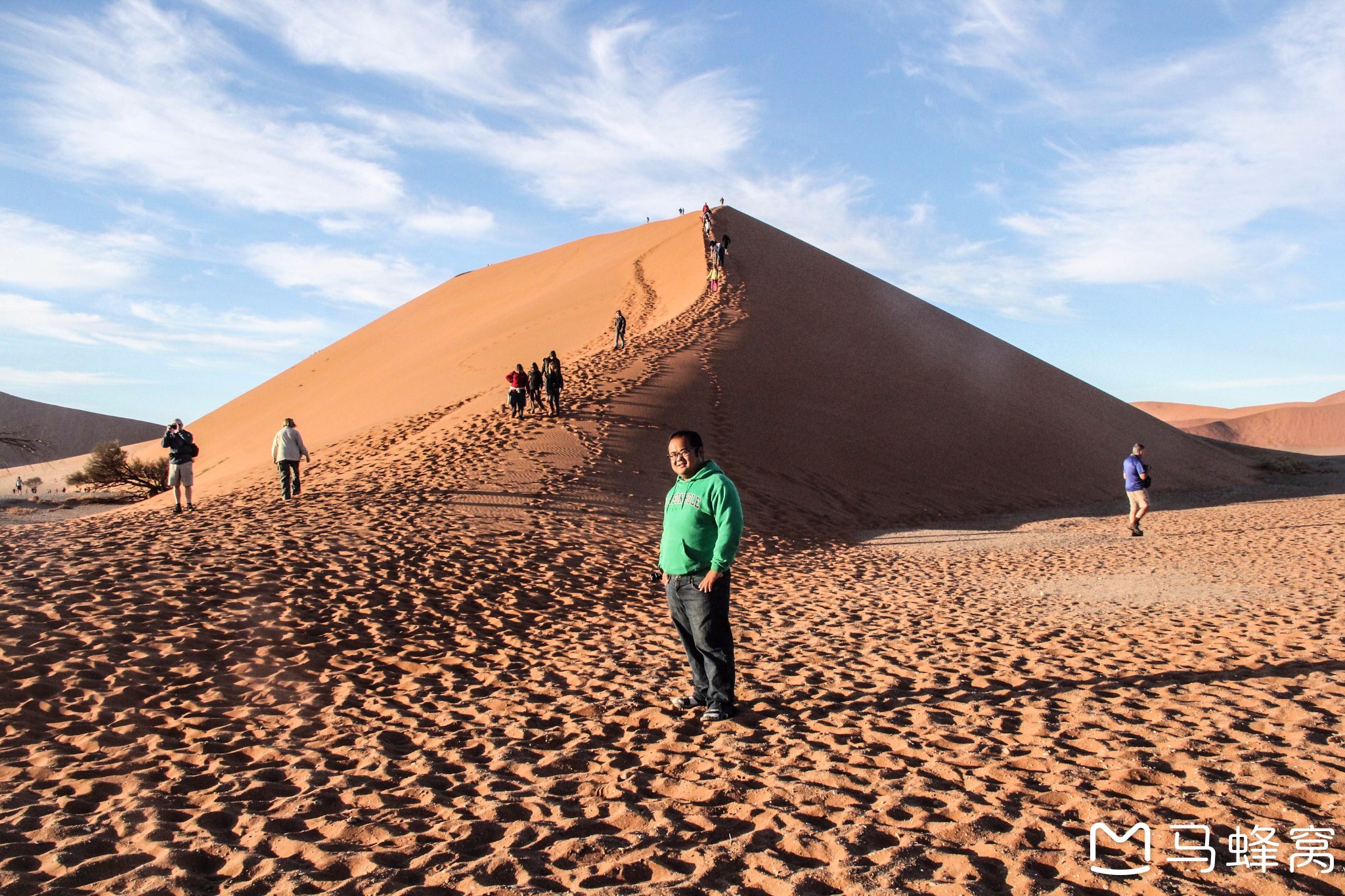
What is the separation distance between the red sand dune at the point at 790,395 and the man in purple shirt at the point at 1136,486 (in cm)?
377

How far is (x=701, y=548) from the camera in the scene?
4.67m

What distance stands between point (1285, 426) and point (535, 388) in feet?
297

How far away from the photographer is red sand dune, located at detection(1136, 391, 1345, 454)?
7731 centimetres

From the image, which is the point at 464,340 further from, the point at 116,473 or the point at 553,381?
the point at 553,381

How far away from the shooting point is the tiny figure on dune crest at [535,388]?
56.6ft

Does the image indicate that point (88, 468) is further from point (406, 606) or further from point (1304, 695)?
point (1304, 695)

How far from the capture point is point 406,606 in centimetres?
779

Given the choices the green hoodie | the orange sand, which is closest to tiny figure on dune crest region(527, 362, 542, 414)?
the orange sand

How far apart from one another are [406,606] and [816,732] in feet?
14.8

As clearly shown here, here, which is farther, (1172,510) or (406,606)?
(1172,510)

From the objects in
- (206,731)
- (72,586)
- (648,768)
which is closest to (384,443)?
(72,586)

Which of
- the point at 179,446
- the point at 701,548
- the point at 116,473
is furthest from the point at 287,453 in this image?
the point at 116,473

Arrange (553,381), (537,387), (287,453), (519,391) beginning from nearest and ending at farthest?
(287,453) → (553,381) → (519,391) → (537,387)

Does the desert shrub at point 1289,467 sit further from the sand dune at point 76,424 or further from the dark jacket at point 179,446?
the sand dune at point 76,424
